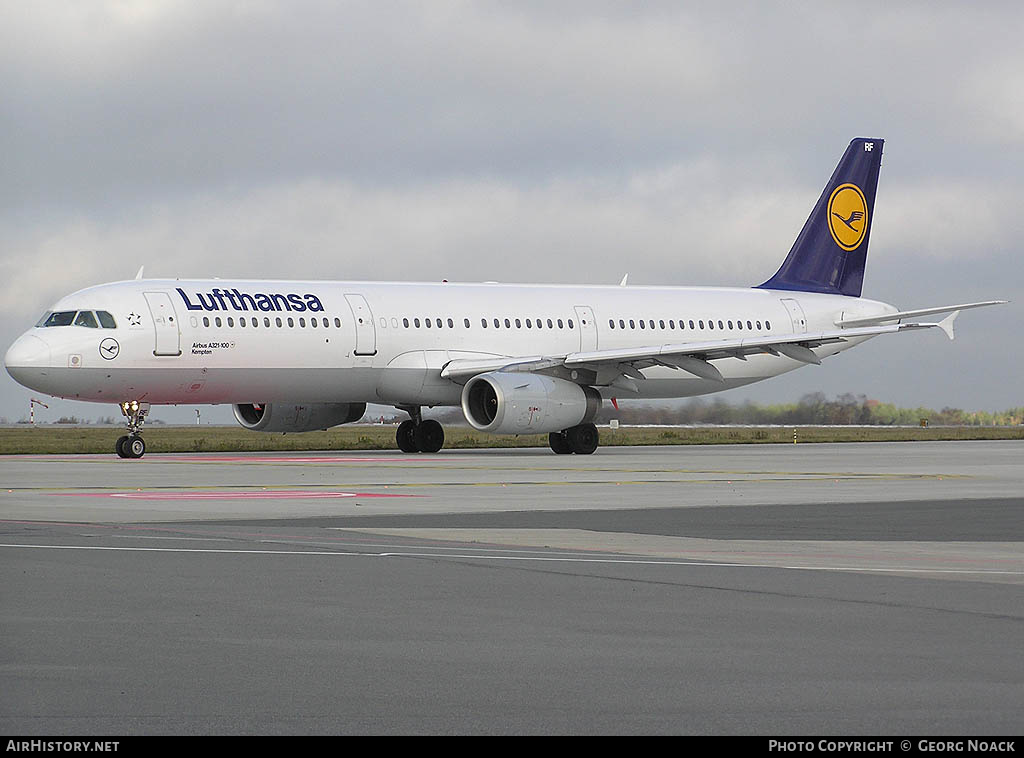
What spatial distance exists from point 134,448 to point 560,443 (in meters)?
10.9

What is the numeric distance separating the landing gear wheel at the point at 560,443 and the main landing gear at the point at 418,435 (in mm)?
3465

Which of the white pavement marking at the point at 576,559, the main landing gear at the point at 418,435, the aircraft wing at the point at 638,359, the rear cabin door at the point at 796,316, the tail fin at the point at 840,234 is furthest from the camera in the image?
the tail fin at the point at 840,234

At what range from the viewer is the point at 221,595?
11.6 meters

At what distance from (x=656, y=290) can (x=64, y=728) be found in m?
42.8

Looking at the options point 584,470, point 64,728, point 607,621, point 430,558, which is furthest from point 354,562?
point 584,470

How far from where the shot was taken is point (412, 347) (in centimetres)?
4250

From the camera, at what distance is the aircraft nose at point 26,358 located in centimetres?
3738

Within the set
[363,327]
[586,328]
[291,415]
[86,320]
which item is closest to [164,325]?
[86,320]

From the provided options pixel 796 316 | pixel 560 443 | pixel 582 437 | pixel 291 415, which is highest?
pixel 796 316

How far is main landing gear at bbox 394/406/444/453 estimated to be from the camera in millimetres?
44562

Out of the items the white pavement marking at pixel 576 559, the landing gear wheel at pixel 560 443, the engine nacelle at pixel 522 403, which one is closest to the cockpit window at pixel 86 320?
the engine nacelle at pixel 522 403

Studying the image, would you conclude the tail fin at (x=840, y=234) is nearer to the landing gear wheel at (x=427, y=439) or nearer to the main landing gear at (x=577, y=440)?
the main landing gear at (x=577, y=440)

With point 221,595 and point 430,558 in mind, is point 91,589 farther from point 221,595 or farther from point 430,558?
point 430,558

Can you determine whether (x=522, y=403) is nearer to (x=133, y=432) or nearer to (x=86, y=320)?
(x=133, y=432)
